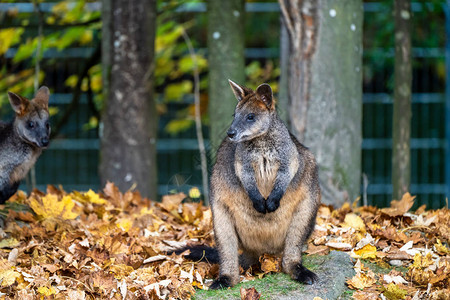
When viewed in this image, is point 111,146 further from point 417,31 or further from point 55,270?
point 417,31

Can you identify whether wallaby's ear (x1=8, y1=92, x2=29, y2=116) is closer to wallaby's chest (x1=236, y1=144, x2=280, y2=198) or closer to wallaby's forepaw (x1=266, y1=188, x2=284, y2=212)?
wallaby's chest (x1=236, y1=144, x2=280, y2=198)

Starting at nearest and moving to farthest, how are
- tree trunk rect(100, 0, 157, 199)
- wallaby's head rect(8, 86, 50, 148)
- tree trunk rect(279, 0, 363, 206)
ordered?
1. wallaby's head rect(8, 86, 50, 148)
2. tree trunk rect(279, 0, 363, 206)
3. tree trunk rect(100, 0, 157, 199)

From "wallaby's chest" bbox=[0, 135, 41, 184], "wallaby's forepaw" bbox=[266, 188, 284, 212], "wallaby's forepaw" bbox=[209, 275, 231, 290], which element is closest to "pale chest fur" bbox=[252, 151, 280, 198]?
"wallaby's forepaw" bbox=[266, 188, 284, 212]

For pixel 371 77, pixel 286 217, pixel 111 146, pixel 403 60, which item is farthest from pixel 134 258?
pixel 371 77

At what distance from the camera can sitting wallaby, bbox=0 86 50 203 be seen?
19.6 ft

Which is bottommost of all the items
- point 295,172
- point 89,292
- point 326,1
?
point 89,292

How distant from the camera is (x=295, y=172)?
4.92 m

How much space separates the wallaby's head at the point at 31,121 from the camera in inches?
239

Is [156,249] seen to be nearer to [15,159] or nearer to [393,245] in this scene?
[15,159]

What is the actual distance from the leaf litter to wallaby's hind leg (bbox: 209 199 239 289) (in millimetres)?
166

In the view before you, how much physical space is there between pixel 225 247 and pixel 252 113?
927 millimetres

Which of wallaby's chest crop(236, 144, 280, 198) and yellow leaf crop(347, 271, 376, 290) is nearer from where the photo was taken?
yellow leaf crop(347, 271, 376, 290)

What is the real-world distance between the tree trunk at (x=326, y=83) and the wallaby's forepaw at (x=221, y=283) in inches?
85.5

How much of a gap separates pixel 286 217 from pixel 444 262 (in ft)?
3.69
